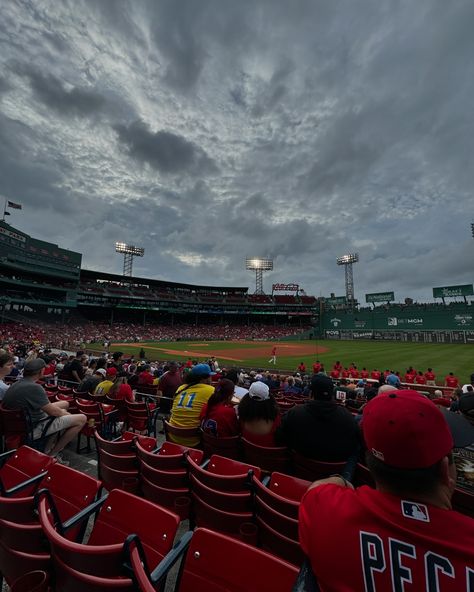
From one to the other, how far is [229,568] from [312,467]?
6.84 feet

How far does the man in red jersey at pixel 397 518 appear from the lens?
1180 mm

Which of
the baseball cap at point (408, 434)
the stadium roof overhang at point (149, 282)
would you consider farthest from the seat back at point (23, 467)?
the stadium roof overhang at point (149, 282)

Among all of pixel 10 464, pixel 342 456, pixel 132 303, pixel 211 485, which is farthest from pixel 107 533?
pixel 132 303

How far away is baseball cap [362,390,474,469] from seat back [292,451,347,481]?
7.09ft

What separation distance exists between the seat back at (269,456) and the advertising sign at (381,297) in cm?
7560

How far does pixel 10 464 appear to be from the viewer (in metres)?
3.45

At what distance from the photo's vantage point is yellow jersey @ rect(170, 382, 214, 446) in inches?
192

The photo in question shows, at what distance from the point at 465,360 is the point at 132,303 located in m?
66.7

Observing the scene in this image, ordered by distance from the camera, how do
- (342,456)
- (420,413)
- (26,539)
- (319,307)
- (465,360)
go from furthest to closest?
1. (319,307)
2. (465,360)
3. (342,456)
4. (26,539)
5. (420,413)

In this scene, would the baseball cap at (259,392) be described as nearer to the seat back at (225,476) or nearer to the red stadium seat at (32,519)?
the seat back at (225,476)

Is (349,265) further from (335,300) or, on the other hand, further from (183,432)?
(183,432)

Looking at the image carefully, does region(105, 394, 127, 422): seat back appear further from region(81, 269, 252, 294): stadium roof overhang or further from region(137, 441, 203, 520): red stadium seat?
region(81, 269, 252, 294): stadium roof overhang

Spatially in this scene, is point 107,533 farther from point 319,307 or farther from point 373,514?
point 319,307

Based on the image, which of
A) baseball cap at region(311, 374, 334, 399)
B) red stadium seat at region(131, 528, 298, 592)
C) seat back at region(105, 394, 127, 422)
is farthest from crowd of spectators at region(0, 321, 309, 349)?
red stadium seat at region(131, 528, 298, 592)
